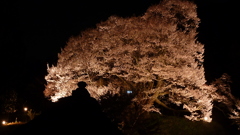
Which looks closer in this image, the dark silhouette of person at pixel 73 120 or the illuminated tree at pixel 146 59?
the dark silhouette of person at pixel 73 120

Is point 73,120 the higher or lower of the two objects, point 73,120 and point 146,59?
the lower

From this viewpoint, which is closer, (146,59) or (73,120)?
(73,120)

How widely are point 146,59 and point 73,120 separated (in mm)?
9844

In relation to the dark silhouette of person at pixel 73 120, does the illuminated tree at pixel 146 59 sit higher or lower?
higher

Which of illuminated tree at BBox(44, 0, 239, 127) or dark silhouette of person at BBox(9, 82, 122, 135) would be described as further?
illuminated tree at BBox(44, 0, 239, 127)

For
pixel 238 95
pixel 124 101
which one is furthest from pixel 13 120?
pixel 238 95

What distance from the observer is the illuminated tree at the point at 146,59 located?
12086 millimetres

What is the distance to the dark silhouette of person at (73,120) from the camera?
2.56 m

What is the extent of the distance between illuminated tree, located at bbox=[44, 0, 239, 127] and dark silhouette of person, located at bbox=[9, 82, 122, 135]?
29.3 ft

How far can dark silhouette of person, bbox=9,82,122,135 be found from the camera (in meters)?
2.56

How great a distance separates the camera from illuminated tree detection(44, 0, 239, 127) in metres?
12.1

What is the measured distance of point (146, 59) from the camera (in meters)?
12.3

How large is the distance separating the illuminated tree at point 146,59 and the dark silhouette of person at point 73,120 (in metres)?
8.92

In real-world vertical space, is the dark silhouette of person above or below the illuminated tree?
below
